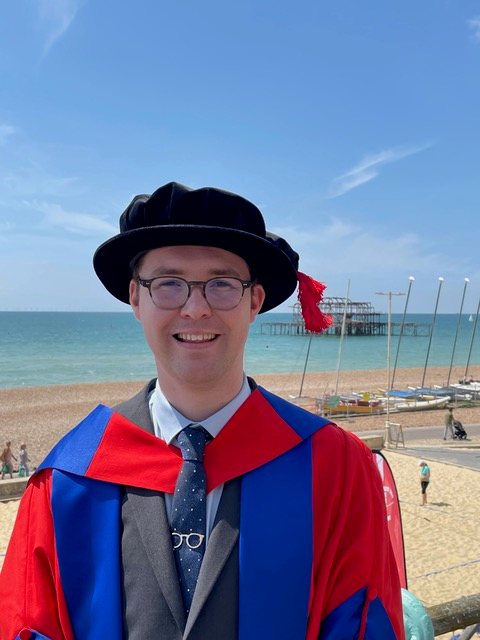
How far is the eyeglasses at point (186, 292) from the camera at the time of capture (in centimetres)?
161

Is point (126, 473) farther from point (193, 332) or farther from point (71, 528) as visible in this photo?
point (193, 332)

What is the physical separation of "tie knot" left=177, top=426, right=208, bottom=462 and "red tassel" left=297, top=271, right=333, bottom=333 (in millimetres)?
715

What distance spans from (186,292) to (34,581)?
0.90 m

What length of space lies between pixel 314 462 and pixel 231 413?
0.30 meters

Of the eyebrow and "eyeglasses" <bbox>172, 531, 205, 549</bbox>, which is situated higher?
the eyebrow

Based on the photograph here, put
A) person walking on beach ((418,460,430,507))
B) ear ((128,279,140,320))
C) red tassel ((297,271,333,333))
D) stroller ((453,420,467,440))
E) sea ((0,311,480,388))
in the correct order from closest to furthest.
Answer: ear ((128,279,140,320)), red tassel ((297,271,333,333)), person walking on beach ((418,460,430,507)), stroller ((453,420,467,440)), sea ((0,311,480,388))

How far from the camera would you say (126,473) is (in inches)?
61.8

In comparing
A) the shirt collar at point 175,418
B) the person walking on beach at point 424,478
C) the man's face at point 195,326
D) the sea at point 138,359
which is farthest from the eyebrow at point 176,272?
the sea at point 138,359

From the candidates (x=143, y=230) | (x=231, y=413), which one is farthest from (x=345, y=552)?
(x=143, y=230)

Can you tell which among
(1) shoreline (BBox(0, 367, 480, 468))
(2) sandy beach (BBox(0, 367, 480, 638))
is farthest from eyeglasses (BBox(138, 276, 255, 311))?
(1) shoreline (BBox(0, 367, 480, 468))

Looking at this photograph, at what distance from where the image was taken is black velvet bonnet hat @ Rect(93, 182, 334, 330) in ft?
5.30

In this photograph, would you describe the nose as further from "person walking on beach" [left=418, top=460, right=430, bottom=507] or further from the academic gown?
"person walking on beach" [left=418, top=460, right=430, bottom=507]

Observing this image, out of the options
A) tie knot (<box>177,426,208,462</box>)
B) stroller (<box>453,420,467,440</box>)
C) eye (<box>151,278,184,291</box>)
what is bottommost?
stroller (<box>453,420,467,440</box>)

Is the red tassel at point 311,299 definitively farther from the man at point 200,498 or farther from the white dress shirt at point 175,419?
the white dress shirt at point 175,419
